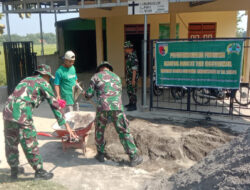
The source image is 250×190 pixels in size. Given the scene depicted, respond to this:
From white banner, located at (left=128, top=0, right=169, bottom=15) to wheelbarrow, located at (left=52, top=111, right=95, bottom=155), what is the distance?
3348 millimetres

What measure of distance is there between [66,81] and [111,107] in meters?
1.53

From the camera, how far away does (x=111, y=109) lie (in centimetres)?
450

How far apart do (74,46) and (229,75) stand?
1131 cm

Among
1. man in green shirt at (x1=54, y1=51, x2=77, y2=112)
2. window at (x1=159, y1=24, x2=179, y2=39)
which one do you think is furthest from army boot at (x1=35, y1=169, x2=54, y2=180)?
window at (x1=159, y1=24, x2=179, y2=39)

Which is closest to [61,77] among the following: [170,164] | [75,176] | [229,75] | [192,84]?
[75,176]

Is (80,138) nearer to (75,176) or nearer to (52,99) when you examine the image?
(75,176)

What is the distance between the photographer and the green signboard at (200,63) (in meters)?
6.21

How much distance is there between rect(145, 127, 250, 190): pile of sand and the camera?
2998 millimetres

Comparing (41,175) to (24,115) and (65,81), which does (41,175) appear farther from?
(65,81)

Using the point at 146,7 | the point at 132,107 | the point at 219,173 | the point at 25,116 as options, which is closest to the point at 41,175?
Result: the point at 25,116

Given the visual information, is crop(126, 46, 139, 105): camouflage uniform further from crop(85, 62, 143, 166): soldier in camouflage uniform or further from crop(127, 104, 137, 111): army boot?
crop(85, 62, 143, 166): soldier in camouflage uniform

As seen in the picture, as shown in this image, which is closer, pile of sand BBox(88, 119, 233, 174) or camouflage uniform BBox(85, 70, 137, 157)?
camouflage uniform BBox(85, 70, 137, 157)

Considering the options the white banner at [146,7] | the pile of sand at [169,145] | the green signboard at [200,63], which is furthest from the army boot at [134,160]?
the white banner at [146,7]

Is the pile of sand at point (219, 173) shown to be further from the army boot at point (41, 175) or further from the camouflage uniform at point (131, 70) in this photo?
the camouflage uniform at point (131, 70)
